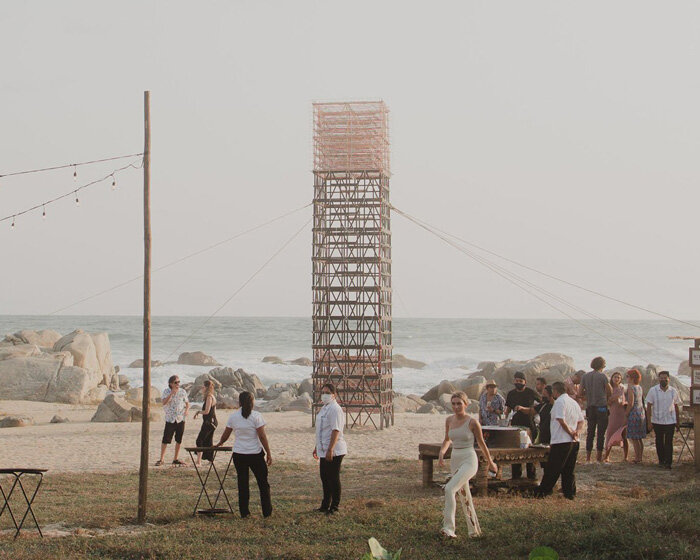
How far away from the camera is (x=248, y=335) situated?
102812 mm

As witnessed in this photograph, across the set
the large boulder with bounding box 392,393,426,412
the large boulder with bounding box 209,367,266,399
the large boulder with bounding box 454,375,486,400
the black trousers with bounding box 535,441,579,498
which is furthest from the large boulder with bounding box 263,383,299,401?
the black trousers with bounding box 535,441,579,498

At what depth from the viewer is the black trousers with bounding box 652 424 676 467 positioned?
17.4m

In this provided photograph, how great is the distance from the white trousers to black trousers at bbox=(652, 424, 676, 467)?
295 inches

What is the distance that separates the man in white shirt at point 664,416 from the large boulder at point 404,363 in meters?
54.5

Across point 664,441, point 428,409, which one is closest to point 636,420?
point 664,441

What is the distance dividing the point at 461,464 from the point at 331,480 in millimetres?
2134

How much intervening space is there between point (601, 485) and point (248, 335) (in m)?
88.7

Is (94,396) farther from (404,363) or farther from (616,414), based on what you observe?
(404,363)

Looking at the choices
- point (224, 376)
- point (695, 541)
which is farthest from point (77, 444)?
point (224, 376)

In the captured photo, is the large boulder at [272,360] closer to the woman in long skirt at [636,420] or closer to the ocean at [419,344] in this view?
the ocean at [419,344]

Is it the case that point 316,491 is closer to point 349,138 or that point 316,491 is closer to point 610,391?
point 610,391

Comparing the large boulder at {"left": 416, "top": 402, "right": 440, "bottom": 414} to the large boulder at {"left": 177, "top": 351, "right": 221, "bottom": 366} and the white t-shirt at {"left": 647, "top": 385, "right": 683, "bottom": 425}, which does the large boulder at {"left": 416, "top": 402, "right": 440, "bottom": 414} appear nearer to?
the white t-shirt at {"left": 647, "top": 385, "right": 683, "bottom": 425}

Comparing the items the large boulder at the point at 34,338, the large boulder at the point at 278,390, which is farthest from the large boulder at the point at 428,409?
the large boulder at the point at 34,338

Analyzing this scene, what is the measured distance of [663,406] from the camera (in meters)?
17.4
